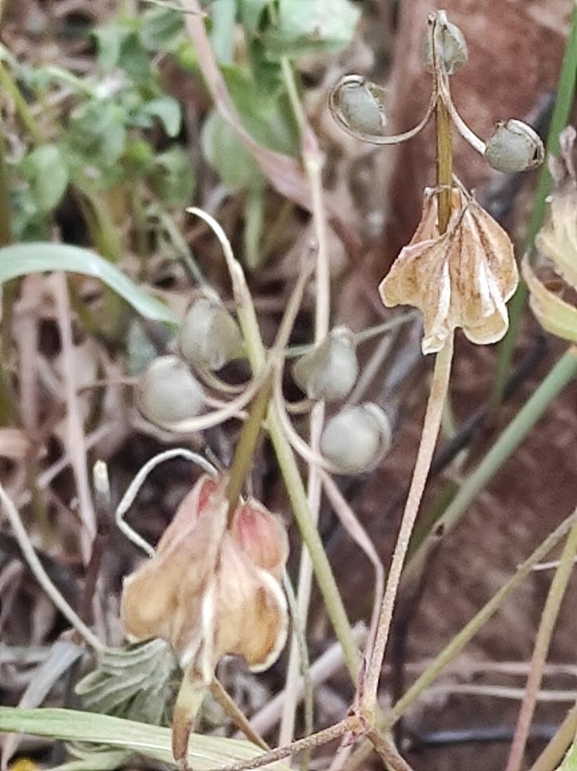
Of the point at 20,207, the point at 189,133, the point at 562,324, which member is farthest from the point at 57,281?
the point at 562,324

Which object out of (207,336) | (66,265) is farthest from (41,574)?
(207,336)

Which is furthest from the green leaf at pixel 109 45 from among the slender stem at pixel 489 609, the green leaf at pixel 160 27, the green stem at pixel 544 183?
the slender stem at pixel 489 609

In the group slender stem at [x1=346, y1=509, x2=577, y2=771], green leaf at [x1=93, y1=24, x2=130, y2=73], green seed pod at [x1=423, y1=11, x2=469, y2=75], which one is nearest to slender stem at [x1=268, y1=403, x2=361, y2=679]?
slender stem at [x1=346, y1=509, x2=577, y2=771]

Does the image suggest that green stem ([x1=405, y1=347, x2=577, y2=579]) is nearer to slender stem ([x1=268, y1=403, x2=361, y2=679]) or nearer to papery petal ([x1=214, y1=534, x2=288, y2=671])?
slender stem ([x1=268, y1=403, x2=361, y2=679])

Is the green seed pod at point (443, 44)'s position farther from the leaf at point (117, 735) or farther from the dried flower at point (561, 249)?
the leaf at point (117, 735)

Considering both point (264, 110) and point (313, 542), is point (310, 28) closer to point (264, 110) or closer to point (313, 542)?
point (264, 110)

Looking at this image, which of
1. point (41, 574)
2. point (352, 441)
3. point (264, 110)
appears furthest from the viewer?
point (264, 110)
